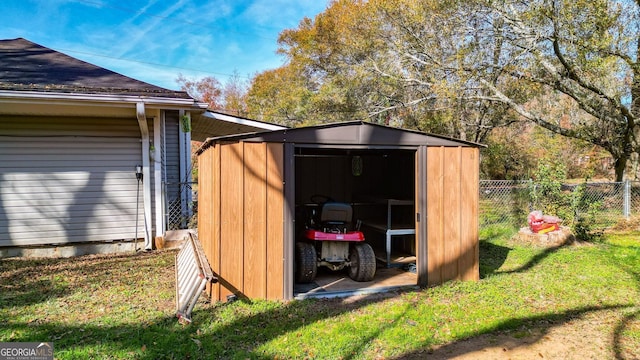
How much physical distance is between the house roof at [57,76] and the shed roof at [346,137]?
2.56m

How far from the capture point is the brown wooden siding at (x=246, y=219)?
4289mm

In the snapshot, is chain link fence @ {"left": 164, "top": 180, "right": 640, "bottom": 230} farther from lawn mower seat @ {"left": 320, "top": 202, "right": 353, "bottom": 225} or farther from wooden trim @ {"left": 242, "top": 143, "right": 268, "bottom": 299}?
wooden trim @ {"left": 242, "top": 143, "right": 268, "bottom": 299}

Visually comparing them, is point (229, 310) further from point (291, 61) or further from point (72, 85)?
point (291, 61)

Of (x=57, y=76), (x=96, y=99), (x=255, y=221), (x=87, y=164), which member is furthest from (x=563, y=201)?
(x=57, y=76)

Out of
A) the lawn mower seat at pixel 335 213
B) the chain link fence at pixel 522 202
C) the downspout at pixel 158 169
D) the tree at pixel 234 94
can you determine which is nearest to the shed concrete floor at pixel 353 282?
the lawn mower seat at pixel 335 213

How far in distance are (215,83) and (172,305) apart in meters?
25.3

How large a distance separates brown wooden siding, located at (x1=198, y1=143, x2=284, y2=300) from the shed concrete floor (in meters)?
0.57

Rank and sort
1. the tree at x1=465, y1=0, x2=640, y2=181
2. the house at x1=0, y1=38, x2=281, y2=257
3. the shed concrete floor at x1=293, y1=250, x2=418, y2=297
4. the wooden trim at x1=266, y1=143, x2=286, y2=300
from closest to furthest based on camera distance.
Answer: the wooden trim at x1=266, y1=143, x2=286, y2=300, the shed concrete floor at x1=293, y1=250, x2=418, y2=297, the house at x1=0, y1=38, x2=281, y2=257, the tree at x1=465, y1=0, x2=640, y2=181

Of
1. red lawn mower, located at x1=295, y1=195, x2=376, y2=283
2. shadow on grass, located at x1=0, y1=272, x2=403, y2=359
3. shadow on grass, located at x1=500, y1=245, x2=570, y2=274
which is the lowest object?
shadow on grass, located at x1=500, y1=245, x2=570, y2=274

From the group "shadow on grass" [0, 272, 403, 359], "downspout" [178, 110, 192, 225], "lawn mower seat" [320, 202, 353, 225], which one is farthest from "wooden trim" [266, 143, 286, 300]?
"downspout" [178, 110, 192, 225]

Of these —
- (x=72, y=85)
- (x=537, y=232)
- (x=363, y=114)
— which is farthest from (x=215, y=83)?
(x=537, y=232)

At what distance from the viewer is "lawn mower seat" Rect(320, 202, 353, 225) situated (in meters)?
5.40

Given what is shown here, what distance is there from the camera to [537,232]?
25.9 feet

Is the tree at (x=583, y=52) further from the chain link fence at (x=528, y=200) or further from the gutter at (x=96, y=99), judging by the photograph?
the gutter at (x=96, y=99)
